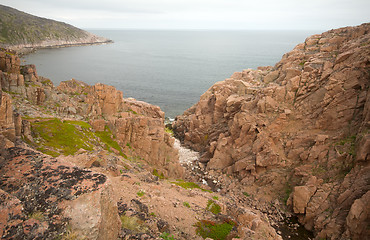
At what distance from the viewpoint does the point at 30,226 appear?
7.67m

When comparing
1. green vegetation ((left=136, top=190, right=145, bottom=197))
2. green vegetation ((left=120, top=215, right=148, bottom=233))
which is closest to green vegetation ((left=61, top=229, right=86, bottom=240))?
green vegetation ((left=120, top=215, right=148, bottom=233))

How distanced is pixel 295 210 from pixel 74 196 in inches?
1196

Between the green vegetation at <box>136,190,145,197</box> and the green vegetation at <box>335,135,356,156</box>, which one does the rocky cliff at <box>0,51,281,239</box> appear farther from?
the green vegetation at <box>335,135,356,156</box>

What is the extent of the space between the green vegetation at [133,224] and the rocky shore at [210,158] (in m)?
0.10

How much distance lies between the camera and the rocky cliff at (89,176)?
8.43 metres

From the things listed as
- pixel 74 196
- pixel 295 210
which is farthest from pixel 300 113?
pixel 74 196

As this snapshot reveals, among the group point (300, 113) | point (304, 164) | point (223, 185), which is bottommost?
point (223, 185)

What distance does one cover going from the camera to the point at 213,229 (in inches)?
703

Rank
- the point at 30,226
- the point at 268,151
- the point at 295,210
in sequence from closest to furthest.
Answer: the point at 30,226 → the point at 295,210 → the point at 268,151

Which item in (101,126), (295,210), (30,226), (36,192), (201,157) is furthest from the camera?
(201,157)

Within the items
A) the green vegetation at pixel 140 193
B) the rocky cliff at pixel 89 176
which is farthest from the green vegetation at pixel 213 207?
the green vegetation at pixel 140 193

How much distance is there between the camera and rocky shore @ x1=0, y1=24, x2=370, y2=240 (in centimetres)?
917

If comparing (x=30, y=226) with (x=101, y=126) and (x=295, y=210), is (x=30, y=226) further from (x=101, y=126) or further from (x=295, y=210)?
(x=295, y=210)

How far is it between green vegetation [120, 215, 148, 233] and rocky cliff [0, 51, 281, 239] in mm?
57
